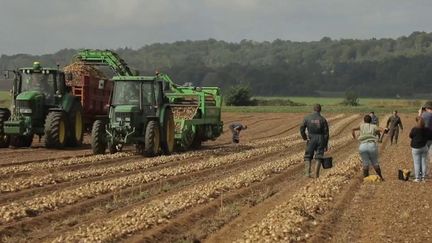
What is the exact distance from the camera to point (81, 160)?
A: 57.6ft

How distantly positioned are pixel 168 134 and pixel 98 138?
7.18 ft

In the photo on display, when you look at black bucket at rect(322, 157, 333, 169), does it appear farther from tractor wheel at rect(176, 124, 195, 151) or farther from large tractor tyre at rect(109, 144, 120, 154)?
tractor wheel at rect(176, 124, 195, 151)

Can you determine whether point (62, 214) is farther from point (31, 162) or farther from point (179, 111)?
point (179, 111)

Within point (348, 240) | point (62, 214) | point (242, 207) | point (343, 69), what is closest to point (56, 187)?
point (62, 214)

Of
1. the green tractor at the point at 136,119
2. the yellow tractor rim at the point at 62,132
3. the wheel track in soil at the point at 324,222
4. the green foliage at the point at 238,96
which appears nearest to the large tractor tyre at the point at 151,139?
the green tractor at the point at 136,119

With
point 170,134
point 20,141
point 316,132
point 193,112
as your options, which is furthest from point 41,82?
point 316,132

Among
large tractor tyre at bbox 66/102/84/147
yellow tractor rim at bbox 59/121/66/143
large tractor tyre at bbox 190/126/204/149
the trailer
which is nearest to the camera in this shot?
yellow tractor rim at bbox 59/121/66/143

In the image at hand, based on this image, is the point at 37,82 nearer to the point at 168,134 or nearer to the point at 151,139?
the point at 168,134

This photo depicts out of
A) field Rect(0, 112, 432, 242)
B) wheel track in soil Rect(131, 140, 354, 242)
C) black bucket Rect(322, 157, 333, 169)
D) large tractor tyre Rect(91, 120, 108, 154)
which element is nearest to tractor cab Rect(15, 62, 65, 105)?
large tractor tyre Rect(91, 120, 108, 154)

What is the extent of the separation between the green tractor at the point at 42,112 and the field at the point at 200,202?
2.21m

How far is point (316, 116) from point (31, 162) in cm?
764

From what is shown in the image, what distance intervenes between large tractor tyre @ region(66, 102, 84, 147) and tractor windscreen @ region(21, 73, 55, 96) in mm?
981

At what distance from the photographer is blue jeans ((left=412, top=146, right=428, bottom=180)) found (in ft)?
46.8

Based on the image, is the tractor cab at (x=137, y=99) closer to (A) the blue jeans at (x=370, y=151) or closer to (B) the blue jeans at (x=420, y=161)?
(A) the blue jeans at (x=370, y=151)
